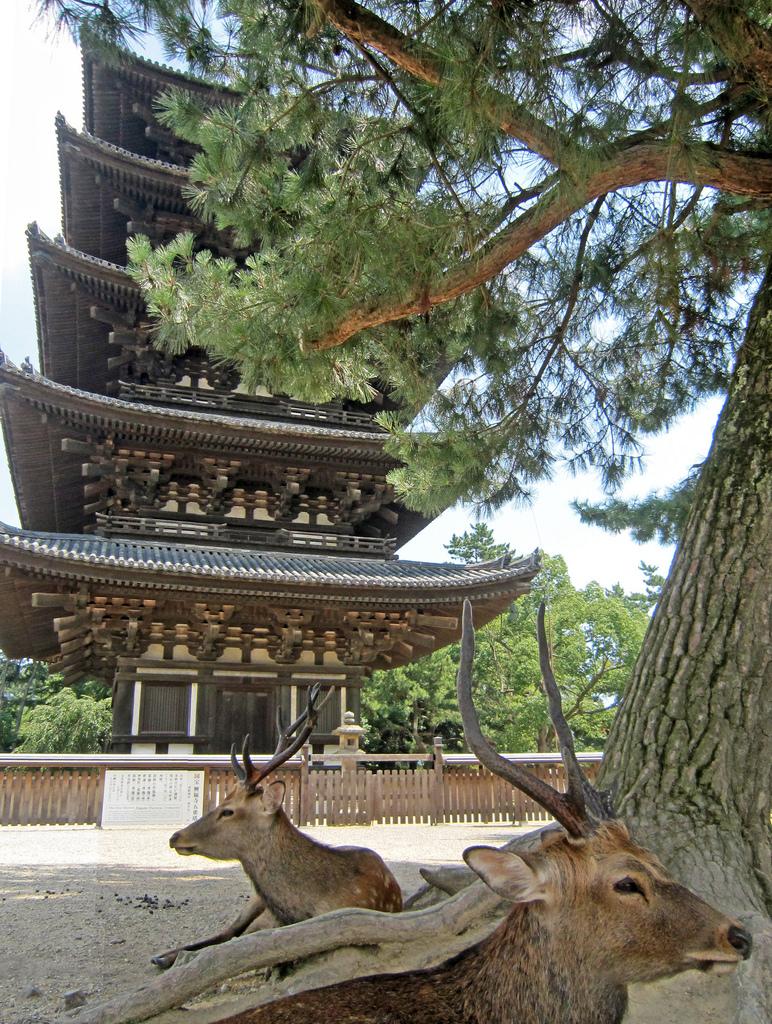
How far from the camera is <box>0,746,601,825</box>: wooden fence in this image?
34.7ft

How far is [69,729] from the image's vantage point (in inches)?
1196

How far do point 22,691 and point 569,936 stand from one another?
42.9 metres

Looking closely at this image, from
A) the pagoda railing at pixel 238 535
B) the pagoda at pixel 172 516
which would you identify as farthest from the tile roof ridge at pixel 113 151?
the pagoda railing at pixel 238 535

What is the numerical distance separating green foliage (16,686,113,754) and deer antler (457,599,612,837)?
1198 inches

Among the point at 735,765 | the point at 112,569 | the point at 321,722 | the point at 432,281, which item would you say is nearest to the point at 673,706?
the point at 735,765

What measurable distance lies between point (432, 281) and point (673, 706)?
2.61 metres

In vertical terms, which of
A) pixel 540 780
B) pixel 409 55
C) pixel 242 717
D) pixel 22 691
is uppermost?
pixel 409 55

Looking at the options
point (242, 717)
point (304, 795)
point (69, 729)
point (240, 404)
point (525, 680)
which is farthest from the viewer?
point (69, 729)

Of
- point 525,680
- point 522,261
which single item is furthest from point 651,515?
point 525,680

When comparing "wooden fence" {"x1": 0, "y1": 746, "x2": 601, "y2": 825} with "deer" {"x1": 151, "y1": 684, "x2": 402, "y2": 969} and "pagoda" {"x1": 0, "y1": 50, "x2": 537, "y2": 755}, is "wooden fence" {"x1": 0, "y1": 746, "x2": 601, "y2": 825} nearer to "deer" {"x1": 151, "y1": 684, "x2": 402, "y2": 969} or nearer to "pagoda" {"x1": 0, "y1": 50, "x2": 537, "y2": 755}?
"pagoda" {"x1": 0, "y1": 50, "x2": 537, "y2": 755}

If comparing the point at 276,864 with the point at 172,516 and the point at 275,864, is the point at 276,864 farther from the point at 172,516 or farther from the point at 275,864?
the point at 172,516

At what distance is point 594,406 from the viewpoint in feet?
22.9

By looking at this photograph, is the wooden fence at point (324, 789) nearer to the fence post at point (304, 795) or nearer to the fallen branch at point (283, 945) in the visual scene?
the fence post at point (304, 795)

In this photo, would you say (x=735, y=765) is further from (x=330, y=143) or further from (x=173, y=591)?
(x=173, y=591)
